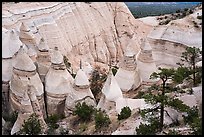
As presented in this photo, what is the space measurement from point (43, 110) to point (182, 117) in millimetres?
10505

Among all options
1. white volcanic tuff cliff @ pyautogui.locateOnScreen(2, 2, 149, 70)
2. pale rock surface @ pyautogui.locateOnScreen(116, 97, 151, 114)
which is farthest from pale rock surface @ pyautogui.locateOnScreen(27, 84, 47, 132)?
white volcanic tuff cliff @ pyautogui.locateOnScreen(2, 2, 149, 70)

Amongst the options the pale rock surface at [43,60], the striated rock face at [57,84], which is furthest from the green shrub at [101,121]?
the pale rock surface at [43,60]

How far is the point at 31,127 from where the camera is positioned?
2506 centimetres

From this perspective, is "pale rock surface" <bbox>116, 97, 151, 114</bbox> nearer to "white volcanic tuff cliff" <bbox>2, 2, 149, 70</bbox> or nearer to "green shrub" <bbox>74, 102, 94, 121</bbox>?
"green shrub" <bbox>74, 102, 94, 121</bbox>

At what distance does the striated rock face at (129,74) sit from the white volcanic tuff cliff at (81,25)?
1041 centimetres

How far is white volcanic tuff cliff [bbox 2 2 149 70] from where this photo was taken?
136 feet

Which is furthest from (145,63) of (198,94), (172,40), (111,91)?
(198,94)

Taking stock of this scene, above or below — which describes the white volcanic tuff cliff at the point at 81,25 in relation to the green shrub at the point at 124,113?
below

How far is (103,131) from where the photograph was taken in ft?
80.9

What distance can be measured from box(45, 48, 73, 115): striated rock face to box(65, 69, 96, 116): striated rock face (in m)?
0.92

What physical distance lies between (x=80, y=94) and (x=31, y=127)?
4.61 meters

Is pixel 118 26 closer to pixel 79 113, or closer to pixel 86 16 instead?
pixel 86 16

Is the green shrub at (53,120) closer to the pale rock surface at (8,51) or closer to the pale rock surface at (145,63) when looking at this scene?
the pale rock surface at (8,51)

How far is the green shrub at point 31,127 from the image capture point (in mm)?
24859
